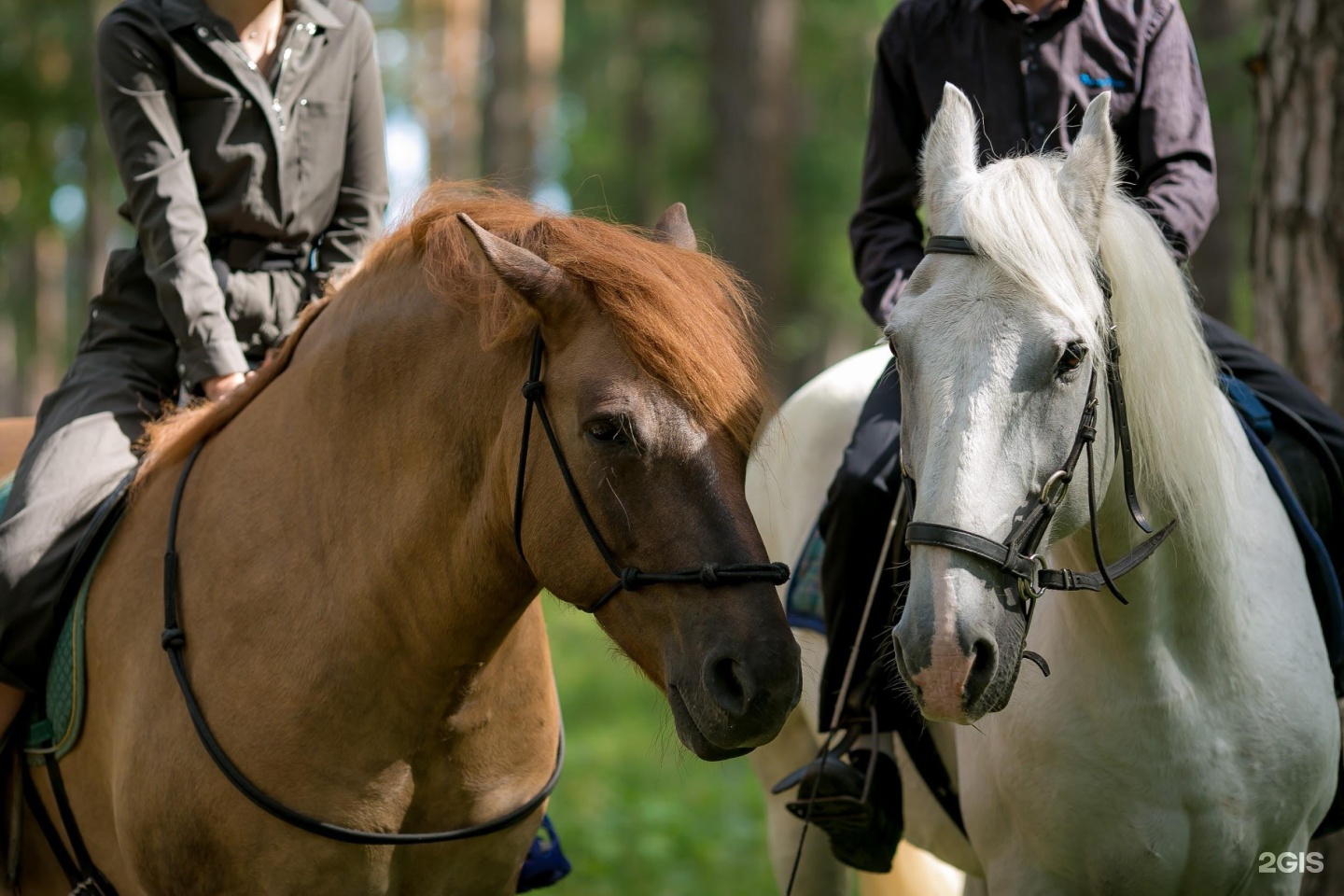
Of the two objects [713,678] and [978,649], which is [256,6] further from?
[978,649]

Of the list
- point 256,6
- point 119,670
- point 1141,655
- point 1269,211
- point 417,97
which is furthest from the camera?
point 417,97

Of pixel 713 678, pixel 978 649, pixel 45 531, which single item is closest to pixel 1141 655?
pixel 978 649

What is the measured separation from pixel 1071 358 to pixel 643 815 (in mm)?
5764

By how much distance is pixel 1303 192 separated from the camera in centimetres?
494

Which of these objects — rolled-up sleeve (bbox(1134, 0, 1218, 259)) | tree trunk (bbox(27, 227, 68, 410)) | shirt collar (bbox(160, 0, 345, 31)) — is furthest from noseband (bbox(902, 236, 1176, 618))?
tree trunk (bbox(27, 227, 68, 410))

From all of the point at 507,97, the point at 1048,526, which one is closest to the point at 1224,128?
the point at 507,97

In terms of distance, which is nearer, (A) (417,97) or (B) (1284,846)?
(B) (1284,846)

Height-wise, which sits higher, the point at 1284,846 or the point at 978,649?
the point at 978,649

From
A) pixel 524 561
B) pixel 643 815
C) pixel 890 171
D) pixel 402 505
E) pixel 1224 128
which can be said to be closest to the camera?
pixel 524 561

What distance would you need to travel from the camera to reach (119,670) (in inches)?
125

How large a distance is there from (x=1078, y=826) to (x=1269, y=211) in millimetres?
3068

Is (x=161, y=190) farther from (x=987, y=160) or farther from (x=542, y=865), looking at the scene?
(x=987, y=160)

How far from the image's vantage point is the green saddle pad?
3.21 m

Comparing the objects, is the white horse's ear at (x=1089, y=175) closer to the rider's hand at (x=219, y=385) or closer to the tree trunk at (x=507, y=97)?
the rider's hand at (x=219, y=385)
